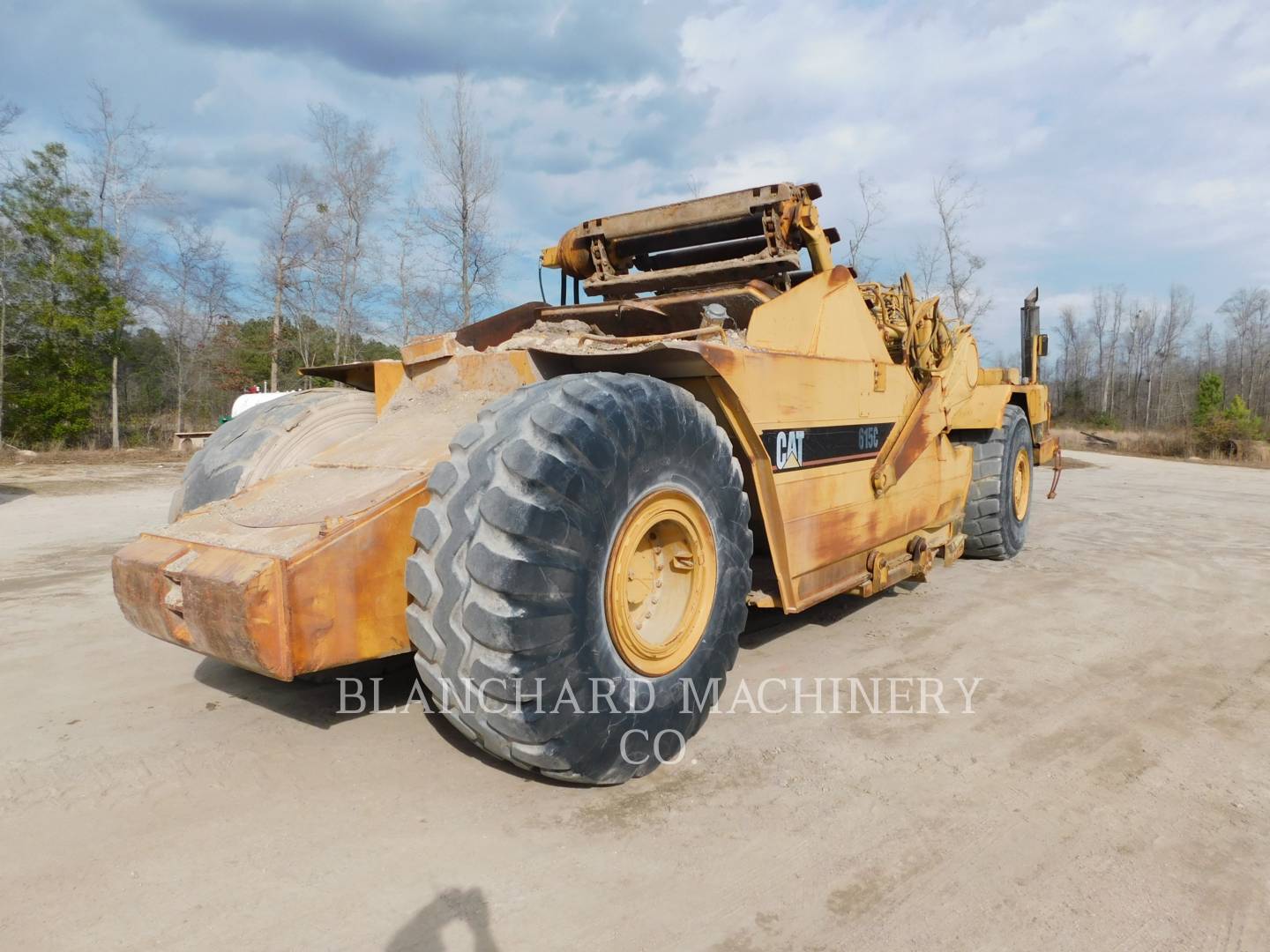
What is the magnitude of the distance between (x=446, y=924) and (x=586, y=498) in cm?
129

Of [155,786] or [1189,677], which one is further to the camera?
[1189,677]

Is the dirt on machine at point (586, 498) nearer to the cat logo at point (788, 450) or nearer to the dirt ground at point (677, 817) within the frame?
A: the cat logo at point (788, 450)

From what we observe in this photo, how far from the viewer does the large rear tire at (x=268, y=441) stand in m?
4.05

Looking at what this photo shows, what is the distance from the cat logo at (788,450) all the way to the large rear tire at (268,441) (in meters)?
2.33

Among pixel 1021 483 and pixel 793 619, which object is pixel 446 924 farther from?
pixel 1021 483

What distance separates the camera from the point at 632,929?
2170 mm

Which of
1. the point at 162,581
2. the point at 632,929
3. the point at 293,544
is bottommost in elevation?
the point at 632,929

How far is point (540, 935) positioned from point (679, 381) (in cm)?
227

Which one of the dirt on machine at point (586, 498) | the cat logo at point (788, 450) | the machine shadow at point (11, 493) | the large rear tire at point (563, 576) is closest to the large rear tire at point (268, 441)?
the dirt on machine at point (586, 498)

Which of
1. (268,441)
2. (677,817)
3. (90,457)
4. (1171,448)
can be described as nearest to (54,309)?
(90,457)

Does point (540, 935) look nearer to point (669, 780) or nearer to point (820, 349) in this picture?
point (669, 780)

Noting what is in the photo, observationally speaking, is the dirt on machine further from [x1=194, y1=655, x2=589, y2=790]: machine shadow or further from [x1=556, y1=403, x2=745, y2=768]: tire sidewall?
[x1=194, y1=655, x2=589, y2=790]: machine shadow

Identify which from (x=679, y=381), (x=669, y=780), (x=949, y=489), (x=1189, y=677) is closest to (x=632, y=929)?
(x=669, y=780)

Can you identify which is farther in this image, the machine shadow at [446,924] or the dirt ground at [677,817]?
the dirt ground at [677,817]
